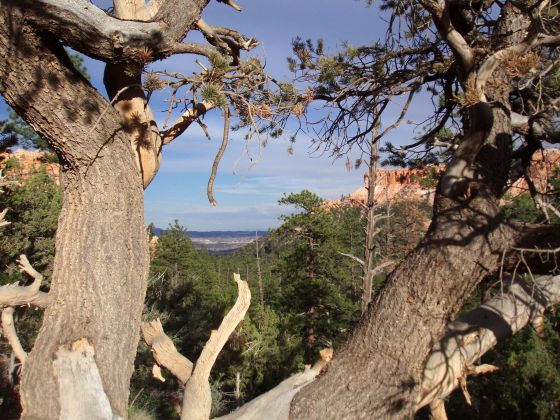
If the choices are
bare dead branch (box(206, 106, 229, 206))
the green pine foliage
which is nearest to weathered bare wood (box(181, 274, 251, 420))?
bare dead branch (box(206, 106, 229, 206))

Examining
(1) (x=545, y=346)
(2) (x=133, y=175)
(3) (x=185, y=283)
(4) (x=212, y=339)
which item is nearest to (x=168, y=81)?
(2) (x=133, y=175)

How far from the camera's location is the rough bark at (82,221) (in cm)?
187

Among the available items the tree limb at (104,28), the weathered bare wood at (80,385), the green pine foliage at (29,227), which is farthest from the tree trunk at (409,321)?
the green pine foliage at (29,227)

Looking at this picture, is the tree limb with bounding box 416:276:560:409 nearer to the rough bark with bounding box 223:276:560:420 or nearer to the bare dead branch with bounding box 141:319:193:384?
the rough bark with bounding box 223:276:560:420

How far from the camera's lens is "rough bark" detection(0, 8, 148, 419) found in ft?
6.13

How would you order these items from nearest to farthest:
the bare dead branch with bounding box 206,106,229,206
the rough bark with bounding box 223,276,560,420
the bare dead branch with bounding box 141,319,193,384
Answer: the bare dead branch with bounding box 206,106,229,206
the rough bark with bounding box 223,276,560,420
the bare dead branch with bounding box 141,319,193,384

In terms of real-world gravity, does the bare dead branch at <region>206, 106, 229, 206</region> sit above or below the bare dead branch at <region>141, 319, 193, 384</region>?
above

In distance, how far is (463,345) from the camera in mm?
2562

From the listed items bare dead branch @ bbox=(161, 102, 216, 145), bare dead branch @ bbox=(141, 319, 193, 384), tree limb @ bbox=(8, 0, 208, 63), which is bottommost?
bare dead branch @ bbox=(141, 319, 193, 384)

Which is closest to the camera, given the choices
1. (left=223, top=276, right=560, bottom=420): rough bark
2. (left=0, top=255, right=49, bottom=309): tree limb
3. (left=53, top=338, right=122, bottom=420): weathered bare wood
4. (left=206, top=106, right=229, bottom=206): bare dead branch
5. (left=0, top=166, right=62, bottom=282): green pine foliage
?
(left=53, top=338, right=122, bottom=420): weathered bare wood

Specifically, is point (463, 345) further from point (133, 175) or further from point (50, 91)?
point (50, 91)

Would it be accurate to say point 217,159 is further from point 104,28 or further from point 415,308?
point 415,308

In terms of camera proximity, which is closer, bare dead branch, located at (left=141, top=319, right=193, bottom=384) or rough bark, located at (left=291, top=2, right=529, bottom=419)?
rough bark, located at (left=291, top=2, right=529, bottom=419)

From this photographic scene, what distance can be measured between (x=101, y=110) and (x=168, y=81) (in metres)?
0.39
